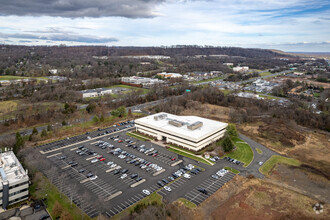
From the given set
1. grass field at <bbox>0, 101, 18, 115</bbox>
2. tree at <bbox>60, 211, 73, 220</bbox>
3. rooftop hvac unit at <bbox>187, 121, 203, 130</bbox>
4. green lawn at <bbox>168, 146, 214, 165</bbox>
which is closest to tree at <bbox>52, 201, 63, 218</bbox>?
tree at <bbox>60, 211, 73, 220</bbox>

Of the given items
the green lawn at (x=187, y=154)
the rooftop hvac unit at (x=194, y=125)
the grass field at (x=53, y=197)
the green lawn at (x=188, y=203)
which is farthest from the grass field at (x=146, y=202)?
the rooftop hvac unit at (x=194, y=125)

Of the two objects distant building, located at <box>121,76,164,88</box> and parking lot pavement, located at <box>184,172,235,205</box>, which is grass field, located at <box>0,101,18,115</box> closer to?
distant building, located at <box>121,76,164,88</box>

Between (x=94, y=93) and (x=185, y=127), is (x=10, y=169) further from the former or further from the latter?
(x=94, y=93)

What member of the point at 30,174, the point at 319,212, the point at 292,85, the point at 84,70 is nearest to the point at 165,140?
the point at 30,174

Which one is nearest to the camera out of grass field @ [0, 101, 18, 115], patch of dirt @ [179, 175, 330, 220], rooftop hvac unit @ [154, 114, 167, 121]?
patch of dirt @ [179, 175, 330, 220]

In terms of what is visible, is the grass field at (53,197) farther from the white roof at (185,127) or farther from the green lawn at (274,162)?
the green lawn at (274,162)

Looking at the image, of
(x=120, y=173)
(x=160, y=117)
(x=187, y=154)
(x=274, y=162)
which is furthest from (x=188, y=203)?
(x=160, y=117)
